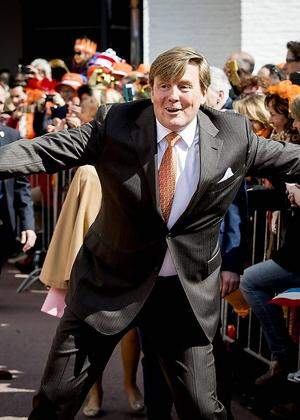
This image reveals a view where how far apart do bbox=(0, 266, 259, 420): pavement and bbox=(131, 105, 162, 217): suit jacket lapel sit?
92.3 inches

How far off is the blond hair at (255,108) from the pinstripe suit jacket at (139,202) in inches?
95.7

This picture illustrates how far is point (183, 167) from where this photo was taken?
4.16 meters

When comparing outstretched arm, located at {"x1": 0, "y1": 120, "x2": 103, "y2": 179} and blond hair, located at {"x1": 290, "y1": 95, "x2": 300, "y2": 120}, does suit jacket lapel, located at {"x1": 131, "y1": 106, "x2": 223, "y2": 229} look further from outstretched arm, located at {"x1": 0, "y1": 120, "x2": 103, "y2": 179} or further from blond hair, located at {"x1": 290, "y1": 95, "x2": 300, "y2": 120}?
blond hair, located at {"x1": 290, "y1": 95, "x2": 300, "y2": 120}

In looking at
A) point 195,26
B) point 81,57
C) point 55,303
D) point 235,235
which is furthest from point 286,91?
point 81,57

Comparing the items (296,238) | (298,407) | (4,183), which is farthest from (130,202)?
(4,183)

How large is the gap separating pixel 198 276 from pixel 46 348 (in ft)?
12.0

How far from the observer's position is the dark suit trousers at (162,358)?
13.7 ft

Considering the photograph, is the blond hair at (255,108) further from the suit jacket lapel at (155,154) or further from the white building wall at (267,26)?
the white building wall at (267,26)

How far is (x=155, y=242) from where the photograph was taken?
13.5ft

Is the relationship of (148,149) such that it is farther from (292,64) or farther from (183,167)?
(292,64)

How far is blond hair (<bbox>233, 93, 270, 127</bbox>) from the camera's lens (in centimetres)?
673

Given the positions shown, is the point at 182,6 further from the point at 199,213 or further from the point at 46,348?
the point at 199,213

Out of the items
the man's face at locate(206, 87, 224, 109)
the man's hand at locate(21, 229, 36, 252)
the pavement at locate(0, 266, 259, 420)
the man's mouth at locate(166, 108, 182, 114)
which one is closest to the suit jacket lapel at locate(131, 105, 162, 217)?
the man's mouth at locate(166, 108, 182, 114)

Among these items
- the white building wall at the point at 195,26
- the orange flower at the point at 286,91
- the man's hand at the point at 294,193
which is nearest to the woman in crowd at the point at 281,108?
the orange flower at the point at 286,91
